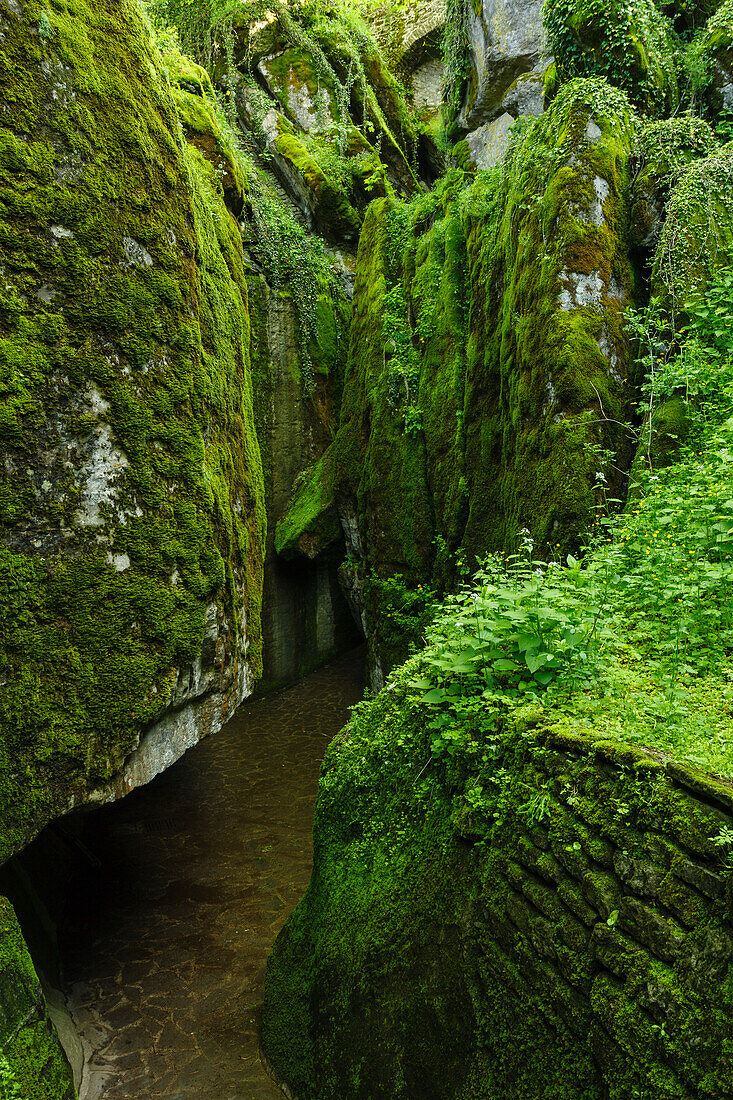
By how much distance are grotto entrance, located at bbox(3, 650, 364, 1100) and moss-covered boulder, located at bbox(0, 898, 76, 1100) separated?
123cm

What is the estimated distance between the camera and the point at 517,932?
9.29ft

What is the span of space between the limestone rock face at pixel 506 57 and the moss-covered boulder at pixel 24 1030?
1390 cm

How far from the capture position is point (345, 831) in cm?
471

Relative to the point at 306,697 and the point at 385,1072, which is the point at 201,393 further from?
the point at 306,697

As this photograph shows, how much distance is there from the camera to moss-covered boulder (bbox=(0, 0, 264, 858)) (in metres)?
3.96

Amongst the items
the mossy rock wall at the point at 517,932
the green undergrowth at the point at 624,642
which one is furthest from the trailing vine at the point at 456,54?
the mossy rock wall at the point at 517,932

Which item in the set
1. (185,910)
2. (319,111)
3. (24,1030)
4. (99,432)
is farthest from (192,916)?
(319,111)

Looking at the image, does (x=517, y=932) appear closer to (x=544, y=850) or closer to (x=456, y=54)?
(x=544, y=850)

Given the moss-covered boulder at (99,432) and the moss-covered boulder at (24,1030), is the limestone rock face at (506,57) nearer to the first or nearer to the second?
the moss-covered boulder at (99,432)

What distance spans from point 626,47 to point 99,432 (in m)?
7.76

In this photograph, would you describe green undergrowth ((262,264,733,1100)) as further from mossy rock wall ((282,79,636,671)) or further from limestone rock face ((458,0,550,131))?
limestone rock face ((458,0,550,131))

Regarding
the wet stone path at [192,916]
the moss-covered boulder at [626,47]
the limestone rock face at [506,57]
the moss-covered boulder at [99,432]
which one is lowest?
the wet stone path at [192,916]

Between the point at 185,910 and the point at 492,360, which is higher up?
the point at 492,360

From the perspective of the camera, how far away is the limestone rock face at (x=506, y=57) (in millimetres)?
11523
